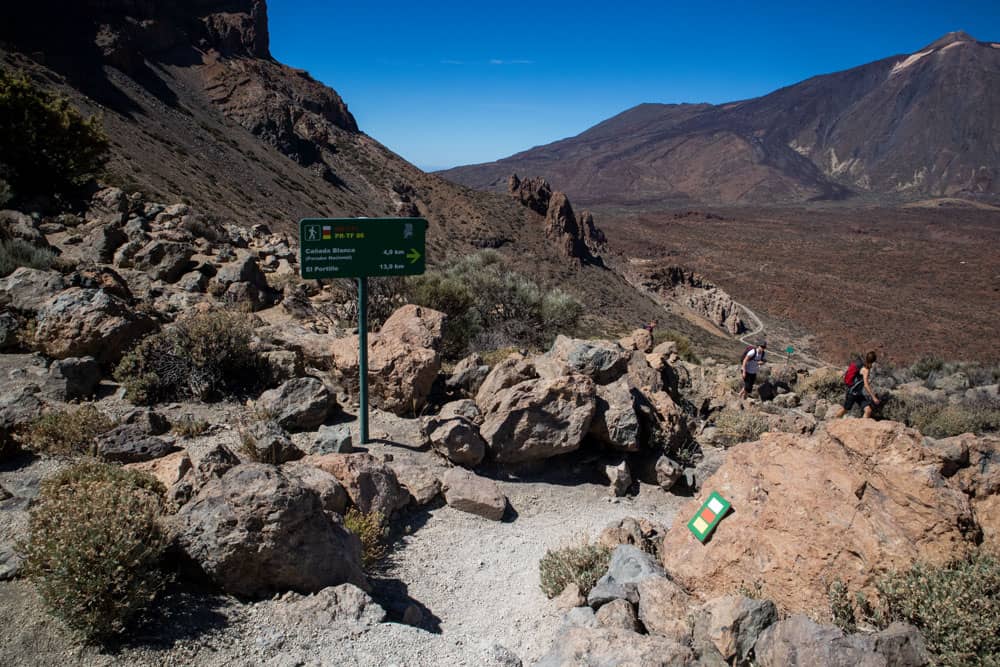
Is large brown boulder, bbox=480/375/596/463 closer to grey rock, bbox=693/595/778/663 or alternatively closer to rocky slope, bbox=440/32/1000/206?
grey rock, bbox=693/595/778/663

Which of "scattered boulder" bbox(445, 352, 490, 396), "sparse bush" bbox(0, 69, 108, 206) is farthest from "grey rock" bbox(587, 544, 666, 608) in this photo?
"sparse bush" bbox(0, 69, 108, 206)

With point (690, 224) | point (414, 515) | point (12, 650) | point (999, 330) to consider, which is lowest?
point (999, 330)

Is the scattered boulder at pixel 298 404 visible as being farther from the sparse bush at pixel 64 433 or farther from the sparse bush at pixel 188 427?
the sparse bush at pixel 64 433

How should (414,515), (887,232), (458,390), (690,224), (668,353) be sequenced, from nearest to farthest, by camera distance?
(414,515) < (458,390) < (668,353) < (887,232) < (690,224)

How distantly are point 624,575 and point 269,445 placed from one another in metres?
3.24

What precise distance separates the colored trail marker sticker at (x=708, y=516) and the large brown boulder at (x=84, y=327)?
6.30m

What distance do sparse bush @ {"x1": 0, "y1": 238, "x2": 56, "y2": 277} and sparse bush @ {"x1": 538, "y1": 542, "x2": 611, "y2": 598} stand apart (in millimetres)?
8432

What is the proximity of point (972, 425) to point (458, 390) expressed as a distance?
402 inches

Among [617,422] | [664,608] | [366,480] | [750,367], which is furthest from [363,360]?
[750,367]

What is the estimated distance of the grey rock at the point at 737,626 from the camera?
3.31 m

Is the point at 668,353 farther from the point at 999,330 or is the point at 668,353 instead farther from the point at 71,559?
the point at 999,330

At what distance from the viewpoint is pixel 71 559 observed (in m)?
2.93

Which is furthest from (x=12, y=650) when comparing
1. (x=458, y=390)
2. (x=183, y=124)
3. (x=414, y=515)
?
(x=183, y=124)

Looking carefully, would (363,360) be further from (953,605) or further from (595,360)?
(953,605)
